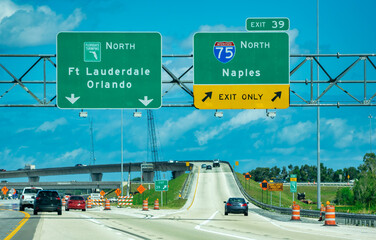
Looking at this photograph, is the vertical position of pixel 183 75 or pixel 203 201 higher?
pixel 183 75

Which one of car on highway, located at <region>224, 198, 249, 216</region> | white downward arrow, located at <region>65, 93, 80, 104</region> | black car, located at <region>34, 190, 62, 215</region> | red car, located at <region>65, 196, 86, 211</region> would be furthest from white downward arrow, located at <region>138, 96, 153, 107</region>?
red car, located at <region>65, 196, 86, 211</region>

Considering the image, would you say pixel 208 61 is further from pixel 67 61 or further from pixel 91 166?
pixel 91 166

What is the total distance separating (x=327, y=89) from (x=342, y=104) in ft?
3.52

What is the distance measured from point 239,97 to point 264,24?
3.88 meters

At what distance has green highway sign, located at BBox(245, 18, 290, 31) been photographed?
31203mm

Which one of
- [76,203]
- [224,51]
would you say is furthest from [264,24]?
[76,203]

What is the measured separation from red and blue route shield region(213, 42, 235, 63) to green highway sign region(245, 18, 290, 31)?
1.29 m

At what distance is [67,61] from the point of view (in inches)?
1219

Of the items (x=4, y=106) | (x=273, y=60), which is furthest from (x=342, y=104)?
(x=4, y=106)

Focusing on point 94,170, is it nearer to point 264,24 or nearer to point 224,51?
point 224,51

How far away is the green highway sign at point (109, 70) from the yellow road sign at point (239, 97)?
212 cm

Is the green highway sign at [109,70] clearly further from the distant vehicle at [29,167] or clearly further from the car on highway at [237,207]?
the distant vehicle at [29,167]

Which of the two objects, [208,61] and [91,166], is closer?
[208,61]

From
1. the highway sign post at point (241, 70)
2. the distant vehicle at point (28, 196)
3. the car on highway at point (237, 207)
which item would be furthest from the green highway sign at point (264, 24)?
the distant vehicle at point (28, 196)
